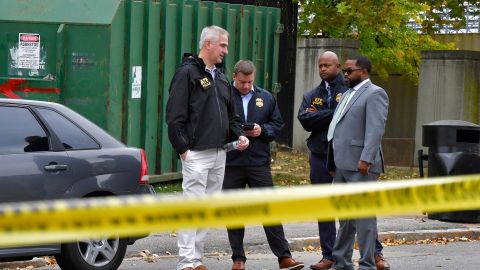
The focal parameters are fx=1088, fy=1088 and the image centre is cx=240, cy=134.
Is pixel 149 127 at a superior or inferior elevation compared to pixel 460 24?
inferior

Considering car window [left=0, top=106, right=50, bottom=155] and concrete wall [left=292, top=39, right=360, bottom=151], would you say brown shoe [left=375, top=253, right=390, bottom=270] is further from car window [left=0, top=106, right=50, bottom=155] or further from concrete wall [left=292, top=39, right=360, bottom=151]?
concrete wall [left=292, top=39, right=360, bottom=151]

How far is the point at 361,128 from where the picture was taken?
29.2 feet

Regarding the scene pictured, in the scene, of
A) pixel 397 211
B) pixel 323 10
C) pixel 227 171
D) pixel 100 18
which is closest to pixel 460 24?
pixel 323 10

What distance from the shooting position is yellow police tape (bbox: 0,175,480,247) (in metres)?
3.42

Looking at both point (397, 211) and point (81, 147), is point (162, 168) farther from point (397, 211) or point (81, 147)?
point (397, 211)

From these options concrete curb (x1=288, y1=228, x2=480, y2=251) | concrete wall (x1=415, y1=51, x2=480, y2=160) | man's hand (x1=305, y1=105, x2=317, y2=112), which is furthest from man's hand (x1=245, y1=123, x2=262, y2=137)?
concrete wall (x1=415, y1=51, x2=480, y2=160)

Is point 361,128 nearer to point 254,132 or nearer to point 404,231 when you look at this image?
point 254,132

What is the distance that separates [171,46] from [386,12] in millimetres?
6158

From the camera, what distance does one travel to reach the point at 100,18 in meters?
13.2

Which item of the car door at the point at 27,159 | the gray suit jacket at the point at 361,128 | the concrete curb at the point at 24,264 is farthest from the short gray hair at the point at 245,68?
the concrete curb at the point at 24,264

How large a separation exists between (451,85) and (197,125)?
1129 centimetres

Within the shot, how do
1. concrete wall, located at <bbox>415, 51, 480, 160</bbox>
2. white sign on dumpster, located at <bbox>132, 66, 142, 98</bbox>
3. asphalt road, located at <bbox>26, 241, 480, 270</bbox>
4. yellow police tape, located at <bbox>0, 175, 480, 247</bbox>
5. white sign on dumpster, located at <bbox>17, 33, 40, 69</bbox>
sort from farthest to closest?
concrete wall, located at <bbox>415, 51, 480, 160</bbox>
white sign on dumpster, located at <bbox>132, 66, 142, 98</bbox>
white sign on dumpster, located at <bbox>17, 33, 40, 69</bbox>
asphalt road, located at <bbox>26, 241, 480, 270</bbox>
yellow police tape, located at <bbox>0, 175, 480, 247</bbox>

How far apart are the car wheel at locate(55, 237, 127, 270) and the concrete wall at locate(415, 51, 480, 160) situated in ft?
36.0

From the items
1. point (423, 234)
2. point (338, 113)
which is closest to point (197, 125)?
point (338, 113)
